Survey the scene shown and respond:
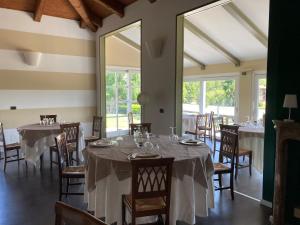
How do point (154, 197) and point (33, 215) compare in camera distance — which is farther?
point (33, 215)

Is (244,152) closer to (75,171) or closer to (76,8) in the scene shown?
(75,171)

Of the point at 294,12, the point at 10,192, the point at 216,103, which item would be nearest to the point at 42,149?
the point at 10,192

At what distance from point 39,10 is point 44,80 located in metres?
1.77

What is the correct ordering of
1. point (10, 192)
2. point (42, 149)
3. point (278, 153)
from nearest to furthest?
point (278, 153), point (10, 192), point (42, 149)

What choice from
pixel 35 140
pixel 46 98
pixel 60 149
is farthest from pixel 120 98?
pixel 60 149

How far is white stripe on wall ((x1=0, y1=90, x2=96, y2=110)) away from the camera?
6.62m

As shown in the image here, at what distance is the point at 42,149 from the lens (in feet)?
16.5

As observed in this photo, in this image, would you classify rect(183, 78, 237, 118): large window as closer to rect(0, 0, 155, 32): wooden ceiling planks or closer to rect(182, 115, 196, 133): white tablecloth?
rect(182, 115, 196, 133): white tablecloth

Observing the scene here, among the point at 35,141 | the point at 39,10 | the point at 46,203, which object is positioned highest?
the point at 39,10


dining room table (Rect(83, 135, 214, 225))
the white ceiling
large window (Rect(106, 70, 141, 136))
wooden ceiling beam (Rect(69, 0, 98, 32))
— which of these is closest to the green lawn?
large window (Rect(106, 70, 141, 136))

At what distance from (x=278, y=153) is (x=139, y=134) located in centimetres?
167

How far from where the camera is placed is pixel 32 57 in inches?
262

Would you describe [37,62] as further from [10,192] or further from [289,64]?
[289,64]

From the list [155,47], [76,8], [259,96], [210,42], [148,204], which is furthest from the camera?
[259,96]
